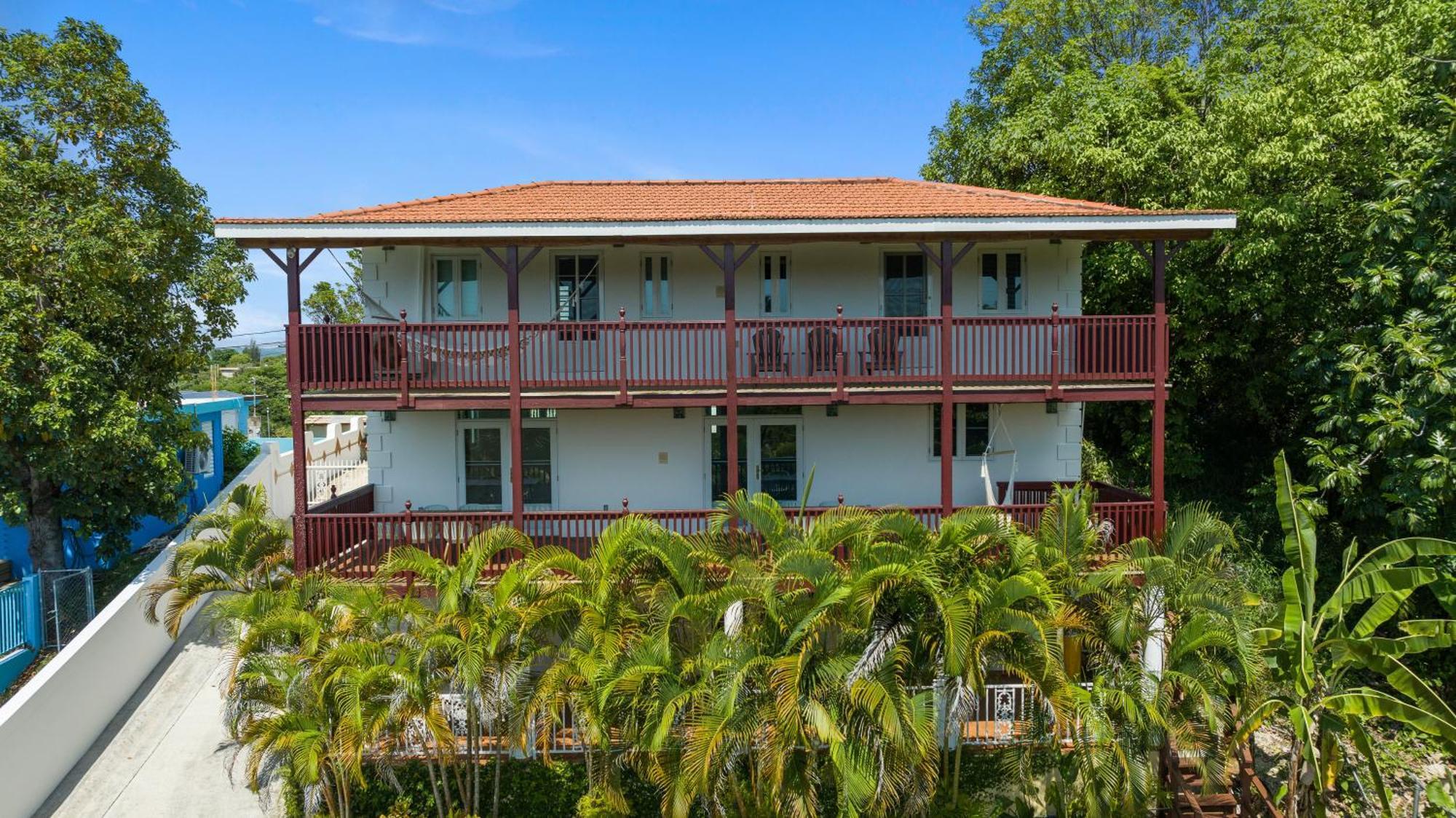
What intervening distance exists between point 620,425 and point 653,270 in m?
2.94

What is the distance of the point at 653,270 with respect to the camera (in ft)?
45.0

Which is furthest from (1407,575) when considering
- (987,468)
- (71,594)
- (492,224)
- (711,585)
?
(71,594)

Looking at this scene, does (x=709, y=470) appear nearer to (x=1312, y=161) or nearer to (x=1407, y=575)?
(x=1407, y=575)

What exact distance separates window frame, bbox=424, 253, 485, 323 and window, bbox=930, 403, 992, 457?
28.5 feet

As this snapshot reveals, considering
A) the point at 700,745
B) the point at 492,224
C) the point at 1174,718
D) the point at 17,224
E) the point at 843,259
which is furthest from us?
the point at 843,259

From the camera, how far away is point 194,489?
53.5 feet

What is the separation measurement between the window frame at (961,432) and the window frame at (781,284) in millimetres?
3299

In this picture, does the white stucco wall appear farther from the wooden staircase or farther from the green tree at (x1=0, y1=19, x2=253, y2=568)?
the wooden staircase

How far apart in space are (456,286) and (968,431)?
995 cm

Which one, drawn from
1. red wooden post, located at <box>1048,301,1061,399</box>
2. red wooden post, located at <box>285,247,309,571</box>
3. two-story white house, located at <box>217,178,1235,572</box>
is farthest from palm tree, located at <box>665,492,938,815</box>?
red wooden post, located at <box>285,247,309,571</box>

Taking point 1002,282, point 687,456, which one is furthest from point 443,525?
point 1002,282

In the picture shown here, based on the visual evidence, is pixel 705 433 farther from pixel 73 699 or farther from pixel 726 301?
pixel 73 699

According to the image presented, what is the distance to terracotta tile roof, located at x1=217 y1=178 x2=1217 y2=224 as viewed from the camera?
1121 centimetres

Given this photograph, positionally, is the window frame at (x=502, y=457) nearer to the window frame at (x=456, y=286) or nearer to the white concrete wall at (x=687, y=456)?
the white concrete wall at (x=687, y=456)
